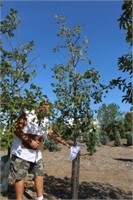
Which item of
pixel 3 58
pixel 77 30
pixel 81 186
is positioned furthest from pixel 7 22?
pixel 81 186

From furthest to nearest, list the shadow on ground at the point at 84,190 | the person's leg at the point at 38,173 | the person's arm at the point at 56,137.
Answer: the shadow on ground at the point at 84,190 → the person's arm at the point at 56,137 → the person's leg at the point at 38,173

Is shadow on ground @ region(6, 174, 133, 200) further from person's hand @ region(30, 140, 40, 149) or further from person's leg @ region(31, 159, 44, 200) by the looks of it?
person's hand @ region(30, 140, 40, 149)

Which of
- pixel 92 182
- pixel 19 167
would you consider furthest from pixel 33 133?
pixel 92 182

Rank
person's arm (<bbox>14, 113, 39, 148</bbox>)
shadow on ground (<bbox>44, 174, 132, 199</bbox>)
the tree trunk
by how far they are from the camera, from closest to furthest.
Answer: person's arm (<bbox>14, 113, 39, 148</bbox>) < the tree trunk < shadow on ground (<bbox>44, 174, 132, 199</bbox>)

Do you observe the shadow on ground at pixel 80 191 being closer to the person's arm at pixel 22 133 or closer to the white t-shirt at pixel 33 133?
the white t-shirt at pixel 33 133

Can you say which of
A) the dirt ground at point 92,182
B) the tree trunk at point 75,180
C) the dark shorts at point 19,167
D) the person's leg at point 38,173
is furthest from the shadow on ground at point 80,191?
the dark shorts at point 19,167

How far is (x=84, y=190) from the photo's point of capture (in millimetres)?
7898

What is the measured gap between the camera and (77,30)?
7301 millimetres

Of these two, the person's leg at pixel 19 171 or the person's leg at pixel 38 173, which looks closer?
the person's leg at pixel 19 171

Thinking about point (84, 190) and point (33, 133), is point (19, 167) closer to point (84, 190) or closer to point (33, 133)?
point (33, 133)

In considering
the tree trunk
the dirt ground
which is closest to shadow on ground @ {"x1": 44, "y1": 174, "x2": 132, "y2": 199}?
the dirt ground

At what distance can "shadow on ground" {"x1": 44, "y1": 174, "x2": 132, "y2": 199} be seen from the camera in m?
7.43

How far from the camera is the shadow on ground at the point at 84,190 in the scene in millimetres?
7427

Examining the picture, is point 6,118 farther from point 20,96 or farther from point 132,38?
point 132,38
